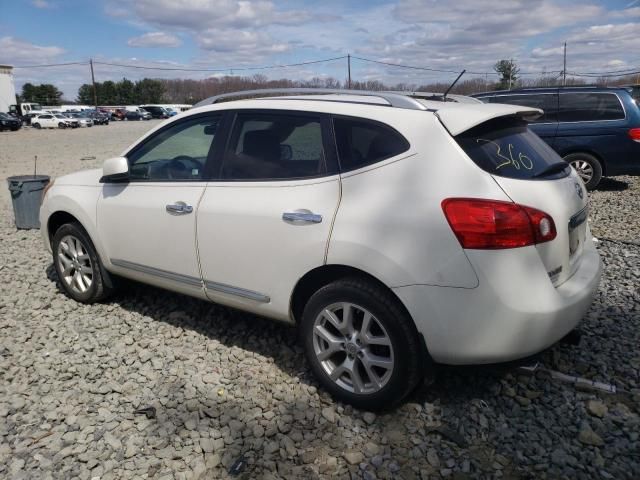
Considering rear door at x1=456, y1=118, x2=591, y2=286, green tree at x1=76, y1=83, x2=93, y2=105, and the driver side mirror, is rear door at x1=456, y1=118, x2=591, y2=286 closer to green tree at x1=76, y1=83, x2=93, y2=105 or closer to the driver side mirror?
the driver side mirror

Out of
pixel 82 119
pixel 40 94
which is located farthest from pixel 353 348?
pixel 40 94

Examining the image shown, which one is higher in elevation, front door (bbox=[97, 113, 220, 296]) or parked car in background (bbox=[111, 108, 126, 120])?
parked car in background (bbox=[111, 108, 126, 120])

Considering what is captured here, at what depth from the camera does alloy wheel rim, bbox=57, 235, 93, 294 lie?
4527 mm

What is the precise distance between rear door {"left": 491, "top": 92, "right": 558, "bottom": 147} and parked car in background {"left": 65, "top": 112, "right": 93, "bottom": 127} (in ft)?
158

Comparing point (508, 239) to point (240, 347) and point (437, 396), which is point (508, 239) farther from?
point (240, 347)

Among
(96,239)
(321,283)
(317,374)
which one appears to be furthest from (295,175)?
(96,239)

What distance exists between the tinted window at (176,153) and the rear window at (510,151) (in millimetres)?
1795

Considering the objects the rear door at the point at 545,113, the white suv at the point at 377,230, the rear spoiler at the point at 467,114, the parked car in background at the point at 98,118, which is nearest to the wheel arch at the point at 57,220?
the white suv at the point at 377,230

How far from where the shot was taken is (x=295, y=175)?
3143mm

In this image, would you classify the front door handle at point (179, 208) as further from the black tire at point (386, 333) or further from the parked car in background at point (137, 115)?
the parked car in background at point (137, 115)

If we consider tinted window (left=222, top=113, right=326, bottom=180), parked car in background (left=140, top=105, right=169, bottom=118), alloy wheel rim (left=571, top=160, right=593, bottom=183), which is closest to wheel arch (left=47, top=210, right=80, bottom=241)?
tinted window (left=222, top=113, right=326, bottom=180)

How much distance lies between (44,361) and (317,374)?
2.02 metres

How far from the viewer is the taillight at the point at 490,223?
249 cm

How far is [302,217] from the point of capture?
2.97 metres
